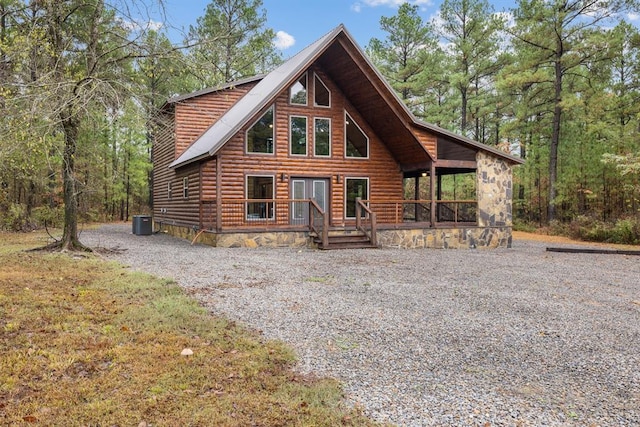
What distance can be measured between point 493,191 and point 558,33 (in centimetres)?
1030

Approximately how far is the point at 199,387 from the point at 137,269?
5755mm

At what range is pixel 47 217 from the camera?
1906 cm

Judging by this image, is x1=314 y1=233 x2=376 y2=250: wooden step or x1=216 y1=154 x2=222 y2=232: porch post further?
x1=314 y1=233 x2=376 y2=250: wooden step

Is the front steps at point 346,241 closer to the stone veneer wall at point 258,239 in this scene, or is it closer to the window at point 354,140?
the stone veneer wall at point 258,239

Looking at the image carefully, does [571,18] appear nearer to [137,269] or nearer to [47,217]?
[137,269]

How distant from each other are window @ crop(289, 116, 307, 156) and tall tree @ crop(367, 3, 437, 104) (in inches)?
511

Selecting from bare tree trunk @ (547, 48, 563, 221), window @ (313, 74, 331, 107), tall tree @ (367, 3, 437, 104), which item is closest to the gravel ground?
window @ (313, 74, 331, 107)

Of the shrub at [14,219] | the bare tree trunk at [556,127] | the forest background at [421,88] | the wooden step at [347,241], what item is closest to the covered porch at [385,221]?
the wooden step at [347,241]

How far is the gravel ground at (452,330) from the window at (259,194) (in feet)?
15.6

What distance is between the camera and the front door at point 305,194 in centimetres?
1504

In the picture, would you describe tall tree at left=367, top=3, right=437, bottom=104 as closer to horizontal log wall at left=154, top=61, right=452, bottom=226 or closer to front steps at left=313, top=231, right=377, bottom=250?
horizontal log wall at left=154, top=61, right=452, bottom=226

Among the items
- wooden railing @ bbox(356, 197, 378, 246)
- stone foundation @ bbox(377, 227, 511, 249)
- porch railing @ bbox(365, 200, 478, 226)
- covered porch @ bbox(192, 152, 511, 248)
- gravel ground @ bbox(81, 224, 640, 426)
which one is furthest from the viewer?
porch railing @ bbox(365, 200, 478, 226)

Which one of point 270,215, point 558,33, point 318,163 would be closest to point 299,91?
point 318,163

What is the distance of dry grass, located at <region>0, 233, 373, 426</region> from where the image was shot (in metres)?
2.72
